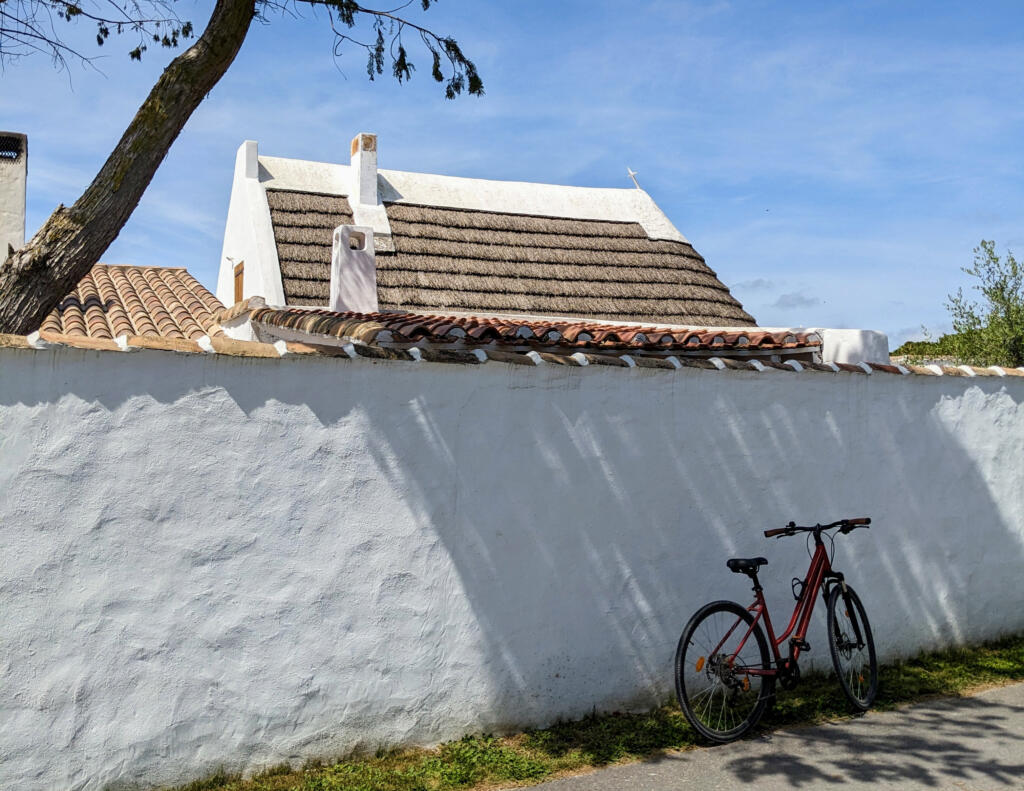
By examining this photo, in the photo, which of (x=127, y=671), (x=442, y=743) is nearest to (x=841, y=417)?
(x=442, y=743)

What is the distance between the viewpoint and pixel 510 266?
1573 centimetres

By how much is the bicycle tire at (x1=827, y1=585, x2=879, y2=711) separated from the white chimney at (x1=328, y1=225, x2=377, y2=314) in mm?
6493

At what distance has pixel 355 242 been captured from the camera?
1180cm

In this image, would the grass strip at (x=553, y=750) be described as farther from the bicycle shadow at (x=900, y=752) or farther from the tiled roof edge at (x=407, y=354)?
the tiled roof edge at (x=407, y=354)

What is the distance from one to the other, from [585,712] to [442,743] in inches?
40.1

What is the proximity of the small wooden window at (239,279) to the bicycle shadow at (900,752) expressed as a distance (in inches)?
479

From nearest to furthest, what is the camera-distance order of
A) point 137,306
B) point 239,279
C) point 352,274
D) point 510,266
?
point 352,274 < point 137,306 < point 510,266 < point 239,279

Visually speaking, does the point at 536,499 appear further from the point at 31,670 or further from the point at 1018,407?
the point at 1018,407

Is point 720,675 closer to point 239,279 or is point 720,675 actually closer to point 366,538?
point 366,538

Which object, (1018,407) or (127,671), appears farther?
(1018,407)

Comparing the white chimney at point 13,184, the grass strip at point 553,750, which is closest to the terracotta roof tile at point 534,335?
the grass strip at point 553,750

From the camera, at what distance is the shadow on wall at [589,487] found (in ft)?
18.5

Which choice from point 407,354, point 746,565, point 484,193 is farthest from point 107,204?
point 484,193

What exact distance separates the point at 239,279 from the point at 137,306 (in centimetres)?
431
